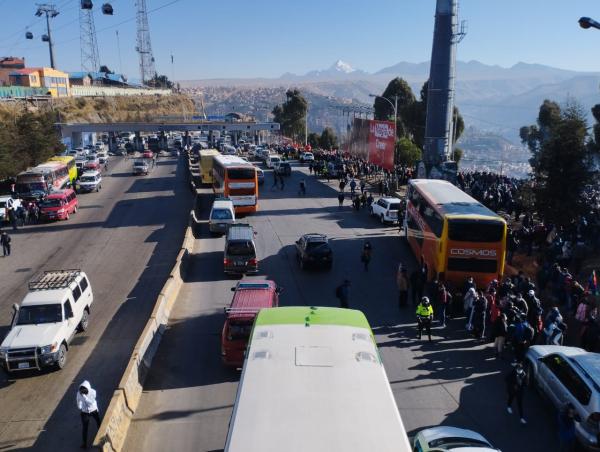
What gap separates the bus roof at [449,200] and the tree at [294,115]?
77.1m

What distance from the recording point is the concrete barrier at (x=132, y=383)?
10297 mm

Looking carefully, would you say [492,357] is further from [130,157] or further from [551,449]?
[130,157]

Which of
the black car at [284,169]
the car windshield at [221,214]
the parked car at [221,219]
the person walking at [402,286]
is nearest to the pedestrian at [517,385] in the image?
the person walking at [402,286]

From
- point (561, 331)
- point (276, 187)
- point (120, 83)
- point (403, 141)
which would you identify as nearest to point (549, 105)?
point (403, 141)

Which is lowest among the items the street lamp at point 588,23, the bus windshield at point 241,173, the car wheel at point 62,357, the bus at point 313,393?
the car wheel at point 62,357

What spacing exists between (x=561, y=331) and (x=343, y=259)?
12.1 metres

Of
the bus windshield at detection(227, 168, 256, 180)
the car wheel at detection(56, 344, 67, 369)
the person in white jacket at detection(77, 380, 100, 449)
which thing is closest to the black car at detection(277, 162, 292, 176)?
the bus windshield at detection(227, 168, 256, 180)

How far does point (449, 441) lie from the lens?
9633 millimetres

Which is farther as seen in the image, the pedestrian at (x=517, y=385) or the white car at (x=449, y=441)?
the pedestrian at (x=517, y=385)

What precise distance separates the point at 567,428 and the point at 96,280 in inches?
755

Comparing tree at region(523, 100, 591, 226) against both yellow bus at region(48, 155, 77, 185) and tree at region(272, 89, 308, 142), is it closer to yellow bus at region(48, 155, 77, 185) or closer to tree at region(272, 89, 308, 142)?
yellow bus at region(48, 155, 77, 185)

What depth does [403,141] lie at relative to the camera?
54.4m

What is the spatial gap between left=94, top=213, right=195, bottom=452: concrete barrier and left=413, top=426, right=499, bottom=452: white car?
5.96 m

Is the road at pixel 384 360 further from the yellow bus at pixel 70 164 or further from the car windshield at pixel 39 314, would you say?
the yellow bus at pixel 70 164
